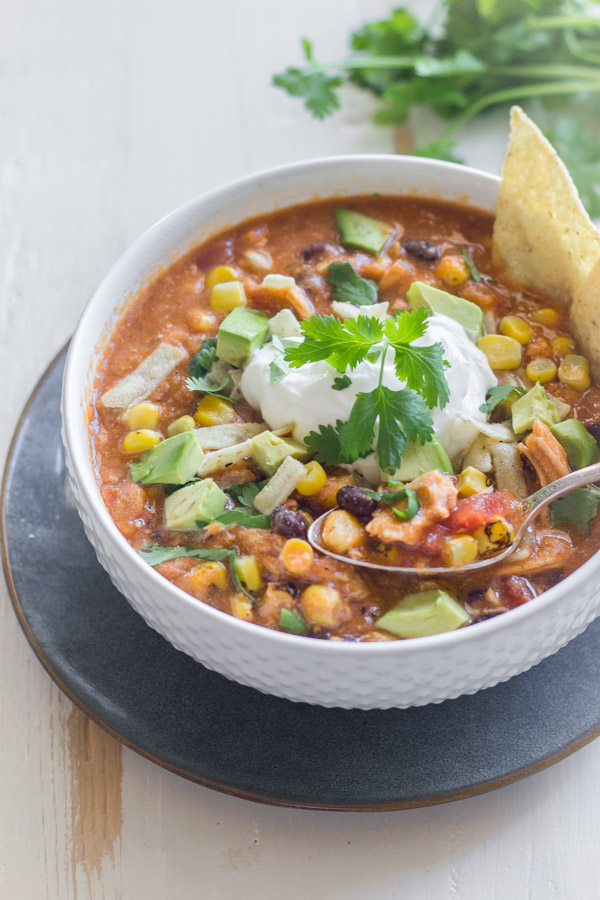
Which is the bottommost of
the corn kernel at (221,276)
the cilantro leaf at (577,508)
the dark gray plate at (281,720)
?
the dark gray plate at (281,720)

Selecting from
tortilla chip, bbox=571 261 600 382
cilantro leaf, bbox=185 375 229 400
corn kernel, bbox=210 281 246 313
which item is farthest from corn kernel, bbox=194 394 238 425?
tortilla chip, bbox=571 261 600 382

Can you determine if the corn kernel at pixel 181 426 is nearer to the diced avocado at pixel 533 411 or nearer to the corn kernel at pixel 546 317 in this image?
the diced avocado at pixel 533 411

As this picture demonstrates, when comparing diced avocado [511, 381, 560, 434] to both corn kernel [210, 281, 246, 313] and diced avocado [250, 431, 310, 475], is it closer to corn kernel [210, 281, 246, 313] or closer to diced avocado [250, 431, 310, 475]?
diced avocado [250, 431, 310, 475]

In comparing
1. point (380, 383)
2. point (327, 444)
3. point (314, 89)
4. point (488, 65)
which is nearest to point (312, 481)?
point (327, 444)

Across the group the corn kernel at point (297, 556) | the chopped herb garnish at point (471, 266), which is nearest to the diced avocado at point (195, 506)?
the corn kernel at point (297, 556)

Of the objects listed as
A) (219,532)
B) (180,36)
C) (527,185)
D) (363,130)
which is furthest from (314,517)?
(180,36)

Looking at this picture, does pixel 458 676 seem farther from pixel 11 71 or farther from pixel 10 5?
pixel 10 5

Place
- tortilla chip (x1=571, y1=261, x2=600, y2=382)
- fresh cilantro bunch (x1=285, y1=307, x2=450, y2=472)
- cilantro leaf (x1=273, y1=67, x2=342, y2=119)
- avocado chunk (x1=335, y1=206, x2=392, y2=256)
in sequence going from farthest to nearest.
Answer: cilantro leaf (x1=273, y1=67, x2=342, y2=119) → avocado chunk (x1=335, y1=206, x2=392, y2=256) → tortilla chip (x1=571, y1=261, x2=600, y2=382) → fresh cilantro bunch (x1=285, y1=307, x2=450, y2=472)

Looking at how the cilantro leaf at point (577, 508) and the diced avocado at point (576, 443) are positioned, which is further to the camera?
the diced avocado at point (576, 443)
